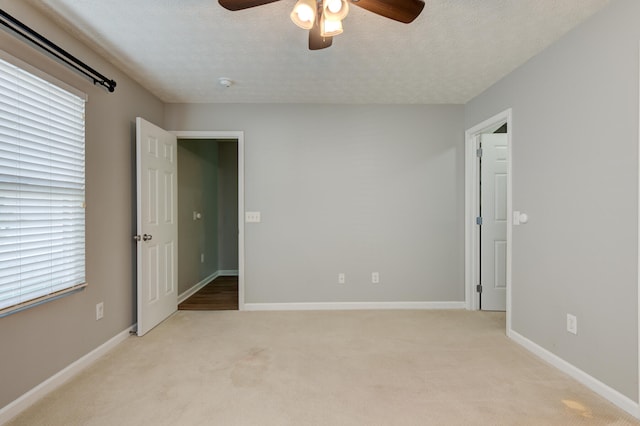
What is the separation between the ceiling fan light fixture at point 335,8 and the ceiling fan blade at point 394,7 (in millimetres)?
48

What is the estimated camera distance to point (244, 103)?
3539 millimetres

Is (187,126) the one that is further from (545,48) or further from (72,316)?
(545,48)

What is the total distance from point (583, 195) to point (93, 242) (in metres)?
3.55

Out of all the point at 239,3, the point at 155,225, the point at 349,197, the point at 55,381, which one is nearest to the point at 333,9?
the point at 239,3

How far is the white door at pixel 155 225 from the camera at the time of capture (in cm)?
279

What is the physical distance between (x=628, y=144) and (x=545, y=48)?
3.47ft

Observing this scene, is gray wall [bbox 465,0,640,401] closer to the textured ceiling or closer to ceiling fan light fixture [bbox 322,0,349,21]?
the textured ceiling

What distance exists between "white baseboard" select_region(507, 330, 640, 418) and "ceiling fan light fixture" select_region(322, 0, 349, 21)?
8.77ft

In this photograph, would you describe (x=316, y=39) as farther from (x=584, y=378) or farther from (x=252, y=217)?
(x=584, y=378)

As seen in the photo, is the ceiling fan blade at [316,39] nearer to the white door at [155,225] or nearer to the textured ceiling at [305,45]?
the textured ceiling at [305,45]

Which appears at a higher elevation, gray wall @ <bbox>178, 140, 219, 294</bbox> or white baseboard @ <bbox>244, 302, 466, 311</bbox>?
gray wall @ <bbox>178, 140, 219, 294</bbox>

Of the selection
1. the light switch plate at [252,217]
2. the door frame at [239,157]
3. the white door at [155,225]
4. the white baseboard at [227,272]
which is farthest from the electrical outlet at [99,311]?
the white baseboard at [227,272]

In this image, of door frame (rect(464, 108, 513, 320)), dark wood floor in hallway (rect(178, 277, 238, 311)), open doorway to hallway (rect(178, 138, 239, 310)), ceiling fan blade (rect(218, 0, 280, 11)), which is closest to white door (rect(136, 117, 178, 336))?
dark wood floor in hallway (rect(178, 277, 238, 311))

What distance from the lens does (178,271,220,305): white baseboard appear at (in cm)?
400
